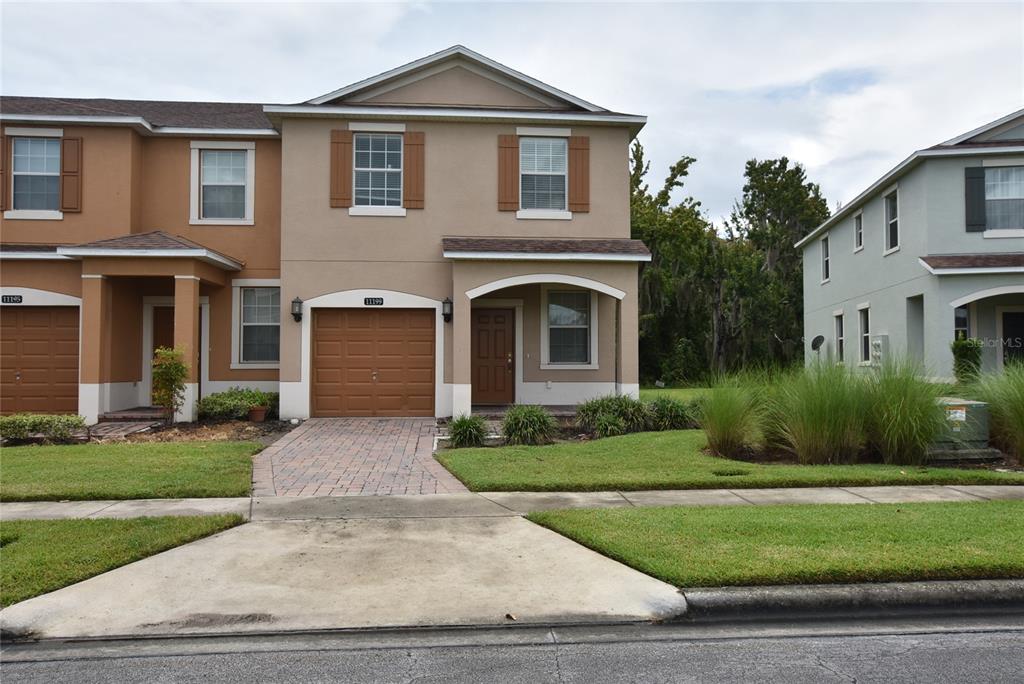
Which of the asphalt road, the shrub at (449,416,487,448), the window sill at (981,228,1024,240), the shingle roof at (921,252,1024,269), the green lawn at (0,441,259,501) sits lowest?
the asphalt road

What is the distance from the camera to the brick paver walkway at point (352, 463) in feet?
27.8

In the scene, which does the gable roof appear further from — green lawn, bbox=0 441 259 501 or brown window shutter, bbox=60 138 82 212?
brown window shutter, bbox=60 138 82 212

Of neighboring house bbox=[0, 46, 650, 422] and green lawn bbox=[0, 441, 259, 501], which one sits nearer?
green lawn bbox=[0, 441, 259, 501]

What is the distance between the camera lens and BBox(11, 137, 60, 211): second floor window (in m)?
15.2

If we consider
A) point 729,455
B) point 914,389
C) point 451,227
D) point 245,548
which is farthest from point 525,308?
point 245,548

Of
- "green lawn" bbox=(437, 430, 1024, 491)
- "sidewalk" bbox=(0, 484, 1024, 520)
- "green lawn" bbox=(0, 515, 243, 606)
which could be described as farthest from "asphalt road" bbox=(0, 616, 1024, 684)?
"green lawn" bbox=(437, 430, 1024, 491)

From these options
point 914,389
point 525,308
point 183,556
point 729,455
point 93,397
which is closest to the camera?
point 183,556

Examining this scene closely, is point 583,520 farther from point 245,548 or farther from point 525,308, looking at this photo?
point 525,308

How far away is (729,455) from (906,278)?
10.9 metres

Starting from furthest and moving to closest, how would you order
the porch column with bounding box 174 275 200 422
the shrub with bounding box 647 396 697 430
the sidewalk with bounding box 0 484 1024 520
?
the porch column with bounding box 174 275 200 422, the shrub with bounding box 647 396 697 430, the sidewalk with bounding box 0 484 1024 520

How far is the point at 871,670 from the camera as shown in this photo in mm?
4020

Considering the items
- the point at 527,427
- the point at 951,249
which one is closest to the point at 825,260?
the point at 951,249

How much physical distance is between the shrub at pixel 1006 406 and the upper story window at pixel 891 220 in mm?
9558

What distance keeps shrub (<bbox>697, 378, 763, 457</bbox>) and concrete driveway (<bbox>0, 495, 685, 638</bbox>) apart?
15.9 ft
